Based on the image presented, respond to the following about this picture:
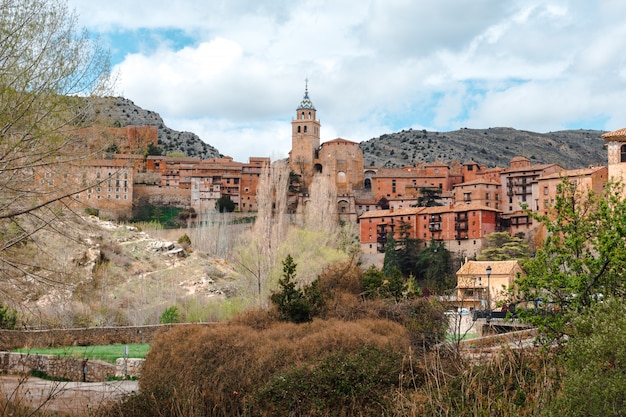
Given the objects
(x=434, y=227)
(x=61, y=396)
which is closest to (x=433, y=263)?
(x=434, y=227)

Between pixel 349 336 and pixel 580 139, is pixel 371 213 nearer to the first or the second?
pixel 349 336

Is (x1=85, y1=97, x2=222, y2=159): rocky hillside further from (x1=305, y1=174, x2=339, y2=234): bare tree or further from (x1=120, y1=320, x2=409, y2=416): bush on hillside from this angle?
(x1=120, y1=320, x2=409, y2=416): bush on hillside

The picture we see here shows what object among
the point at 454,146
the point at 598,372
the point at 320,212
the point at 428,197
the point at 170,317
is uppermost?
the point at 454,146

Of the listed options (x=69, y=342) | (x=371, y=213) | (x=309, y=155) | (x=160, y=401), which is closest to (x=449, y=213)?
(x=371, y=213)

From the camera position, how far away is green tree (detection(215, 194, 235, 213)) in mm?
68213

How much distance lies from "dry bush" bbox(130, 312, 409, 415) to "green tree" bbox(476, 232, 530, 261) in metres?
34.8

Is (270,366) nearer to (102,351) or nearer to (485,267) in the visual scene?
(102,351)

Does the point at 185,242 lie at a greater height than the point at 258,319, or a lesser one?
greater

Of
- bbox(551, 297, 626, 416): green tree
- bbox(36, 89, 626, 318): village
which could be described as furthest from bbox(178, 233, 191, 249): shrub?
bbox(551, 297, 626, 416): green tree

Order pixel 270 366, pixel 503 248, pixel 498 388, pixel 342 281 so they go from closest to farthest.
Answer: pixel 498 388 < pixel 270 366 < pixel 342 281 < pixel 503 248

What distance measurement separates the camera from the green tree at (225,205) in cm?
6821

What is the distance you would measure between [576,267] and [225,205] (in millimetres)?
60899

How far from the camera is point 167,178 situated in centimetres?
7231

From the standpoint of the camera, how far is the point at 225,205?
2704 inches
